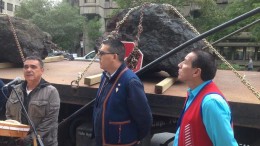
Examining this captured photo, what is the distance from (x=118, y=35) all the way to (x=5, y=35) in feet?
5.80

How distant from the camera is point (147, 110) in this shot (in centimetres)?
271

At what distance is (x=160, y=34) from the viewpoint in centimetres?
389

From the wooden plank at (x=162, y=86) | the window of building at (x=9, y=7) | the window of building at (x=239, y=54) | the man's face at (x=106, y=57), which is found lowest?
the window of building at (x=239, y=54)

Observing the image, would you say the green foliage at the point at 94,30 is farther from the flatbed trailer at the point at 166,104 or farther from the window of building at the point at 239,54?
the flatbed trailer at the point at 166,104

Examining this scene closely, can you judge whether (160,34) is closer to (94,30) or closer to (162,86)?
(162,86)

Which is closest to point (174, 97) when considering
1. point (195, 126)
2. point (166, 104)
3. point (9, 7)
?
point (166, 104)

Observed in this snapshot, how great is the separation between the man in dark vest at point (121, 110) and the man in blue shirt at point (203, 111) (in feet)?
2.19

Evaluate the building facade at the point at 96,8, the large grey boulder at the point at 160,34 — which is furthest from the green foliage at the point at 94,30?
the large grey boulder at the point at 160,34

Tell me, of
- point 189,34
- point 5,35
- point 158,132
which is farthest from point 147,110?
point 5,35

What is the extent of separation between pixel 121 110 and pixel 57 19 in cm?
2923

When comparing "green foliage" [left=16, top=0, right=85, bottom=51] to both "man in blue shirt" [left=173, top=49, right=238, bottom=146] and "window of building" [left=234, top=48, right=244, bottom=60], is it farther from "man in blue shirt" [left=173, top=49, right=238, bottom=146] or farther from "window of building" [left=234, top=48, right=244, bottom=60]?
"man in blue shirt" [left=173, top=49, right=238, bottom=146]

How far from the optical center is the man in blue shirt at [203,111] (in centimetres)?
180

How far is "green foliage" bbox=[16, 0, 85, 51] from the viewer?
99.6ft

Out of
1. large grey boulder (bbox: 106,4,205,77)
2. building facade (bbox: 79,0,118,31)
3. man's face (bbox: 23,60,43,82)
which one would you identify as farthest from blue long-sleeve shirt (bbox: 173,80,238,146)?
building facade (bbox: 79,0,118,31)
